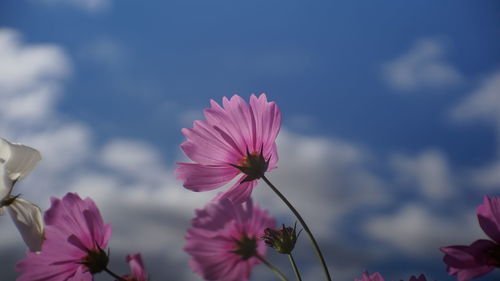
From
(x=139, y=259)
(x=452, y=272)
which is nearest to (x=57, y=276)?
(x=139, y=259)

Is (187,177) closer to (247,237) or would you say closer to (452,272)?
(247,237)

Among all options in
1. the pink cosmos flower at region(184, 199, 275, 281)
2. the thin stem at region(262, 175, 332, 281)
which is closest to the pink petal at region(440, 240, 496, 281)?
the thin stem at region(262, 175, 332, 281)

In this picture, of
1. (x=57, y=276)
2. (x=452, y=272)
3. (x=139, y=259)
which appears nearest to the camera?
(x=452, y=272)

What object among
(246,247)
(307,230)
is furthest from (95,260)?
(307,230)

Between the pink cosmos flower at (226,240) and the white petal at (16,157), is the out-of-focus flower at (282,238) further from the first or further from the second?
the white petal at (16,157)

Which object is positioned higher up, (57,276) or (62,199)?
(62,199)

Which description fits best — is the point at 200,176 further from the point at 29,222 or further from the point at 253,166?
the point at 29,222
